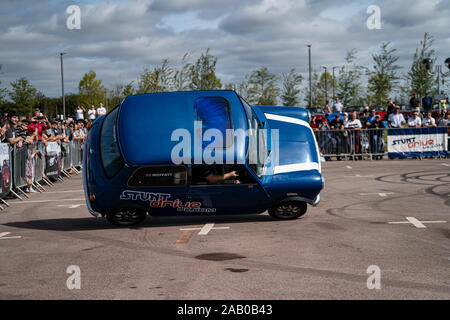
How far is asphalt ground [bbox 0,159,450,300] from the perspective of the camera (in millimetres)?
5516

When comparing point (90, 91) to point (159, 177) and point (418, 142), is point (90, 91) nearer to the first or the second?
point (418, 142)

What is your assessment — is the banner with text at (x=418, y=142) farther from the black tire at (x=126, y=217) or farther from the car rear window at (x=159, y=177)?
the car rear window at (x=159, y=177)

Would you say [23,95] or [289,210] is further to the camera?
[23,95]

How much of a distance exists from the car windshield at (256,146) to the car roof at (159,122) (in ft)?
0.68

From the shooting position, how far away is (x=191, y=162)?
8.96 meters

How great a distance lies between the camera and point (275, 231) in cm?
882

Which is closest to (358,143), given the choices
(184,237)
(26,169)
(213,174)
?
(26,169)

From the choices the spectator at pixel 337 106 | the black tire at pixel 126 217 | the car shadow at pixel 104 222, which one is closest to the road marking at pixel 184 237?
the car shadow at pixel 104 222

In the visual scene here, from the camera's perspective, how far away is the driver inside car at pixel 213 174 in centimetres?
911

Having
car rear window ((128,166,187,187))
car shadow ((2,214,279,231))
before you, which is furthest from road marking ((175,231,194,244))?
car shadow ((2,214,279,231))

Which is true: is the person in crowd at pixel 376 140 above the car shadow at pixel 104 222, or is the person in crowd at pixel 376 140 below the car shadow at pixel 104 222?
above

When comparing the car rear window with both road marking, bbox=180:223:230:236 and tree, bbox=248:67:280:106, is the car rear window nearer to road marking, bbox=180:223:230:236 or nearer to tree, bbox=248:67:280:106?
road marking, bbox=180:223:230:236

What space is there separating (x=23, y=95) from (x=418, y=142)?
48255mm

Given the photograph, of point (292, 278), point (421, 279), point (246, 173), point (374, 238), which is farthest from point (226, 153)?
point (421, 279)
